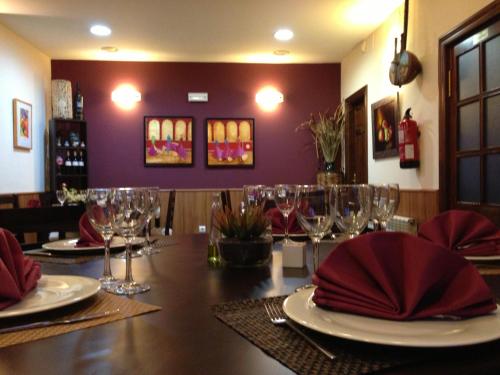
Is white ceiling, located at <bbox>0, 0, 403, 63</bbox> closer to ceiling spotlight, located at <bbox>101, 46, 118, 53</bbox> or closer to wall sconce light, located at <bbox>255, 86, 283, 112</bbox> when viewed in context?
ceiling spotlight, located at <bbox>101, 46, 118, 53</bbox>

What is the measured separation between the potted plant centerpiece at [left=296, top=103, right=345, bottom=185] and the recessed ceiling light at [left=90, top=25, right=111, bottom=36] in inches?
104

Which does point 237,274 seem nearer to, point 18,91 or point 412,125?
point 412,125

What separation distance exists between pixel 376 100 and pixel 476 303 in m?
4.37

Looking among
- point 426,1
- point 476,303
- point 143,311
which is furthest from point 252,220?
point 426,1

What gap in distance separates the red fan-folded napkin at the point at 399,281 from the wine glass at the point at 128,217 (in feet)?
1.28

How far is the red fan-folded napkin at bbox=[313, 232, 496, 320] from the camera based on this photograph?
0.60m

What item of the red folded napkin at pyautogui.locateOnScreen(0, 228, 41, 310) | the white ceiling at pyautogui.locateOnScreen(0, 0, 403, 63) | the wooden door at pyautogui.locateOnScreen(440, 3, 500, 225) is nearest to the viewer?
the red folded napkin at pyautogui.locateOnScreen(0, 228, 41, 310)

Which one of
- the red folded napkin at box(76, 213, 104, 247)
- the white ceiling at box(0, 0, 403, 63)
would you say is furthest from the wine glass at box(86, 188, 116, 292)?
the white ceiling at box(0, 0, 403, 63)

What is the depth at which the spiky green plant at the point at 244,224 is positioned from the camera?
1.11 m

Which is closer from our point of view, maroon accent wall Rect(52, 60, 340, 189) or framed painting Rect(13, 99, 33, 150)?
framed painting Rect(13, 99, 33, 150)

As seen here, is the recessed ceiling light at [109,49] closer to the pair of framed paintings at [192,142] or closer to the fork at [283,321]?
the pair of framed paintings at [192,142]

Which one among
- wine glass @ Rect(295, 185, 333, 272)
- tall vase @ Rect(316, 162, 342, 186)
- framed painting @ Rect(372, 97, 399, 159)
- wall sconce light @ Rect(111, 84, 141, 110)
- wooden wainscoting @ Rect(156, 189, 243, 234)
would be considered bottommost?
wooden wainscoting @ Rect(156, 189, 243, 234)

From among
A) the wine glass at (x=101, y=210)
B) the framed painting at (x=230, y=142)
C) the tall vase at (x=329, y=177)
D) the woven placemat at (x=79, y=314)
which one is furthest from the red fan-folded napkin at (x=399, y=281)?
the framed painting at (x=230, y=142)

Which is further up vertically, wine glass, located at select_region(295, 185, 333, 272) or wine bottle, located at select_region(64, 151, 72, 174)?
wine bottle, located at select_region(64, 151, 72, 174)
